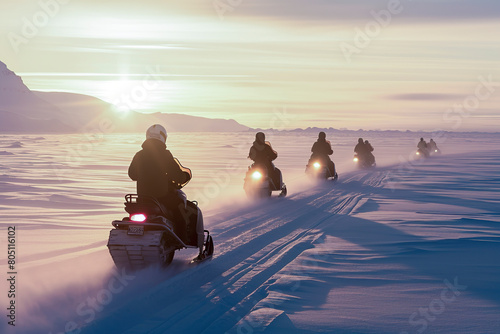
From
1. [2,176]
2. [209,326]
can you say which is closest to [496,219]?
[209,326]

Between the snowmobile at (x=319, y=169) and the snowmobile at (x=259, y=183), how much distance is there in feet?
18.4

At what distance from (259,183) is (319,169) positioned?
21.1 ft

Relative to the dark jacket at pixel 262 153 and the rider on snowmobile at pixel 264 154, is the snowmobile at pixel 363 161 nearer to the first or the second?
the rider on snowmobile at pixel 264 154

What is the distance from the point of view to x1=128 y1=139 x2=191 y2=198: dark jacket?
7555 mm

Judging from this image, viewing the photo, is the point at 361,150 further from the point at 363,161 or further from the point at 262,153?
the point at 262,153

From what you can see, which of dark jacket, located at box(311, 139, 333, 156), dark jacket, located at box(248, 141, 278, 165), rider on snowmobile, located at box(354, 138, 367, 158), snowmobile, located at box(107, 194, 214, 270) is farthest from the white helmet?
rider on snowmobile, located at box(354, 138, 367, 158)

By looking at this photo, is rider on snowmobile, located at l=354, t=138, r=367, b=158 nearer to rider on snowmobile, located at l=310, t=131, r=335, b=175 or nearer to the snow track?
rider on snowmobile, located at l=310, t=131, r=335, b=175

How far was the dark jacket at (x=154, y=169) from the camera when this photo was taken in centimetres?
755

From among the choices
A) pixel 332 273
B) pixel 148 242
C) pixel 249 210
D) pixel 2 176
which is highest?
pixel 2 176

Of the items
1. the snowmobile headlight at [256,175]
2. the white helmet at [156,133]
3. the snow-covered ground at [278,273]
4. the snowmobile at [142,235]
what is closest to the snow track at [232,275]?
the snow-covered ground at [278,273]

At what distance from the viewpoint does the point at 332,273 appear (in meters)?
7.95

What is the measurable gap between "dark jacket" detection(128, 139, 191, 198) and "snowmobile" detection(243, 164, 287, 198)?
9.12 meters

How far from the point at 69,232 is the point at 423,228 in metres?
7.19

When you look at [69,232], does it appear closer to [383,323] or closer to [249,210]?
[249,210]
